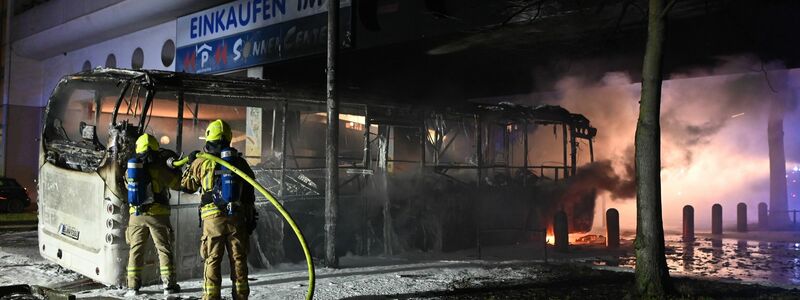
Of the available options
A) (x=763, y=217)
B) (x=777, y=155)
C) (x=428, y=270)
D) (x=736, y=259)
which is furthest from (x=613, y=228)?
(x=777, y=155)

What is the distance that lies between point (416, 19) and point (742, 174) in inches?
913

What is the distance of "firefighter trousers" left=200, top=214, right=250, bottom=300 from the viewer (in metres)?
5.48

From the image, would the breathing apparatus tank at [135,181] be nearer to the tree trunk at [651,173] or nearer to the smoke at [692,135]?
the tree trunk at [651,173]

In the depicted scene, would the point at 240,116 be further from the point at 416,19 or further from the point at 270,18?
the point at 416,19

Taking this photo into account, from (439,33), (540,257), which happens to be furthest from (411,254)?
(439,33)

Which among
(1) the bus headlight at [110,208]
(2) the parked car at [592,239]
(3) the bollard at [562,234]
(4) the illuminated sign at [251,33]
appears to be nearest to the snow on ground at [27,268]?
(1) the bus headlight at [110,208]

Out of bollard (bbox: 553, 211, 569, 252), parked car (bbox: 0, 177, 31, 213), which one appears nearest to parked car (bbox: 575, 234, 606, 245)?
bollard (bbox: 553, 211, 569, 252)

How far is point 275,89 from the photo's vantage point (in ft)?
29.5

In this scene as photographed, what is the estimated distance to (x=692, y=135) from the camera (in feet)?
81.4

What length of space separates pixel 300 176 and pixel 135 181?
14.3 ft

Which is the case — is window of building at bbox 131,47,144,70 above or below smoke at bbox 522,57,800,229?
above

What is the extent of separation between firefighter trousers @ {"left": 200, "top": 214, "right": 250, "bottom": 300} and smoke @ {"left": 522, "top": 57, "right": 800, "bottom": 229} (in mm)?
10849

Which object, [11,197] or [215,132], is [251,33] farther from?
[11,197]

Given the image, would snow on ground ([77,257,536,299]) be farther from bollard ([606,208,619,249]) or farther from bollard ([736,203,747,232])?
bollard ([736,203,747,232])
